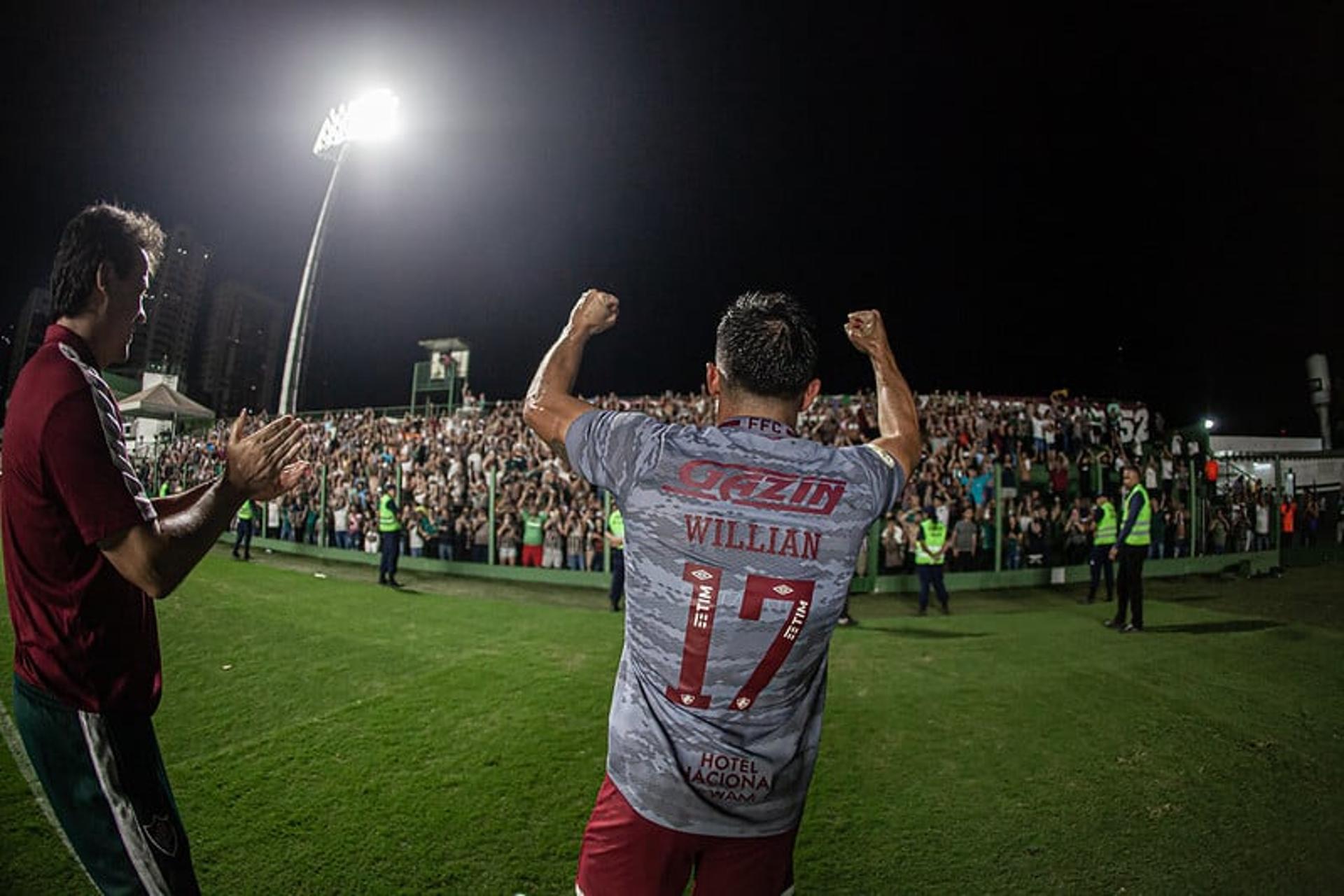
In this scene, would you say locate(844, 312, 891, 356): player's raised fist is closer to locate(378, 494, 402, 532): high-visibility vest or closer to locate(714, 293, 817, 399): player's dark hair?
locate(714, 293, 817, 399): player's dark hair

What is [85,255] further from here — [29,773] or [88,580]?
[29,773]

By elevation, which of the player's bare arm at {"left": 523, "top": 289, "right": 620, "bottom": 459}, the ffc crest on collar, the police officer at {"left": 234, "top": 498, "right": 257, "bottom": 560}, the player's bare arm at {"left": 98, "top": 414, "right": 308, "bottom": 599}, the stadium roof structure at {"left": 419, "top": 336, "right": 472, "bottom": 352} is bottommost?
the police officer at {"left": 234, "top": 498, "right": 257, "bottom": 560}

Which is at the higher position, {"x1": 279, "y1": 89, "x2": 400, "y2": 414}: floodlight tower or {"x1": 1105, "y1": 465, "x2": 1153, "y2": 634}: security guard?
{"x1": 279, "y1": 89, "x2": 400, "y2": 414}: floodlight tower

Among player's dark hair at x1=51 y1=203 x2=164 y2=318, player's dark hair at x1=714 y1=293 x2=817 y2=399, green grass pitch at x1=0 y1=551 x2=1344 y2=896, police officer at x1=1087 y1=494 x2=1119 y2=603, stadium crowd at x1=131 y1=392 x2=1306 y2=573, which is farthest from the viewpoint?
stadium crowd at x1=131 y1=392 x2=1306 y2=573

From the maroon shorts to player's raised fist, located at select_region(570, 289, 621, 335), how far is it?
4.32ft

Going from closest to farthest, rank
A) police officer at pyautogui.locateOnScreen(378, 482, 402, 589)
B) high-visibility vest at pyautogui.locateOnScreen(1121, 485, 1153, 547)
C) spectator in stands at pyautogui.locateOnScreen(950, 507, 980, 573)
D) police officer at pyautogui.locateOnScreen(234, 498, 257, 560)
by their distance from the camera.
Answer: high-visibility vest at pyautogui.locateOnScreen(1121, 485, 1153, 547)
police officer at pyautogui.locateOnScreen(378, 482, 402, 589)
spectator in stands at pyautogui.locateOnScreen(950, 507, 980, 573)
police officer at pyautogui.locateOnScreen(234, 498, 257, 560)

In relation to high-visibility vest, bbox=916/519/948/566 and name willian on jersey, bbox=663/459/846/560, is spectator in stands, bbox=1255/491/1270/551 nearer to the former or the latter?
high-visibility vest, bbox=916/519/948/566

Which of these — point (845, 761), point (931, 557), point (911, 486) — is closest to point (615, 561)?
point (931, 557)

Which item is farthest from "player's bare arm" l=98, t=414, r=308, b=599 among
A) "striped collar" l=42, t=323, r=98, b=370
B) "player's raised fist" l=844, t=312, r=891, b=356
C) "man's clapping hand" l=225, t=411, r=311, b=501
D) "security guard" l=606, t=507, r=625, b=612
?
"security guard" l=606, t=507, r=625, b=612

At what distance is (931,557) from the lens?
11.2 metres

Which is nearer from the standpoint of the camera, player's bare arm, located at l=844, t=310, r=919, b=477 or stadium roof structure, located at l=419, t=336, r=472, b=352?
player's bare arm, located at l=844, t=310, r=919, b=477

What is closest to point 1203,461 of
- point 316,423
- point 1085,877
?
point 1085,877

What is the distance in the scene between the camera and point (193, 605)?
9.76 metres

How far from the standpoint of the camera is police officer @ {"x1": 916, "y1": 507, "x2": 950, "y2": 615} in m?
11.1
